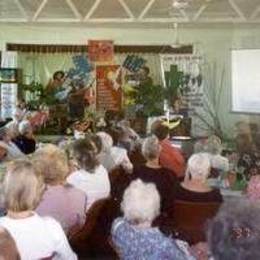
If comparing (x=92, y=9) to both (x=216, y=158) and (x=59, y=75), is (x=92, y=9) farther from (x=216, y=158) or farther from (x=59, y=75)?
(x=216, y=158)

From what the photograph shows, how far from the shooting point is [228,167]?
225 inches

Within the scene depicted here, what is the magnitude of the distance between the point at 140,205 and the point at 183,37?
29.0 ft

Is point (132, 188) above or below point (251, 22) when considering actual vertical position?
below

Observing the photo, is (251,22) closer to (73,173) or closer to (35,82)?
(35,82)

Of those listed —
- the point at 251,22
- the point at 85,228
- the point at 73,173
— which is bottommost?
the point at 85,228

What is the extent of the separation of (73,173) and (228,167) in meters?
1.53

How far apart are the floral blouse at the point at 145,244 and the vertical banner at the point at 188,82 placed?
25.6 ft

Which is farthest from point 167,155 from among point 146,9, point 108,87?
point 108,87

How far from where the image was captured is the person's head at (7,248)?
2.54 meters

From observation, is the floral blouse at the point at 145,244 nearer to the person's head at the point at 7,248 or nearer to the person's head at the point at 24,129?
the person's head at the point at 7,248

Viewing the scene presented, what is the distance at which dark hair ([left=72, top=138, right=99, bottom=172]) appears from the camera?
4.98 meters

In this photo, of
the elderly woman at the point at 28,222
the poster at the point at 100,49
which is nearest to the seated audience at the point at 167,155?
the elderly woman at the point at 28,222

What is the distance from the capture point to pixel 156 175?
503cm

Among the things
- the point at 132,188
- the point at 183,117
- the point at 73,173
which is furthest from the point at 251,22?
the point at 132,188
